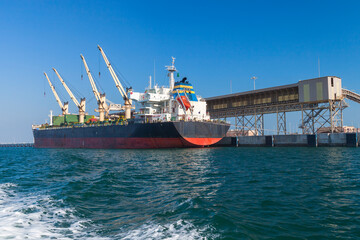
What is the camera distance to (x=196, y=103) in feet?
147

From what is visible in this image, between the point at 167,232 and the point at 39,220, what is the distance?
401 centimetres

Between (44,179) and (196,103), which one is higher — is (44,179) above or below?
below

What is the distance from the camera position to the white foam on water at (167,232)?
21.3 feet

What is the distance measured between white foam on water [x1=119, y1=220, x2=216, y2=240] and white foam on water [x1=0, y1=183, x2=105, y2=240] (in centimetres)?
91

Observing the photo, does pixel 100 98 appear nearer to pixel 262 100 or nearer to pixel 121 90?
pixel 121 90

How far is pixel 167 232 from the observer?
6.79m

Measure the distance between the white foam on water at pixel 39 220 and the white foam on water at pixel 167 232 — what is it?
3.00ft

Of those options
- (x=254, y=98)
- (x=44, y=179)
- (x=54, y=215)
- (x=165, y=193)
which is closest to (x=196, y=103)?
(x=254, y=98)

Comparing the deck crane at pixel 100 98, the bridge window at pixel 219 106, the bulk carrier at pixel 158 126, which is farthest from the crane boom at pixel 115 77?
the bridge window at pixel 219 106

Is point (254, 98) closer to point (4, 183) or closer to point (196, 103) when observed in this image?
point (196, 103)

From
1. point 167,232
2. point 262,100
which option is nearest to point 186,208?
point 167,232

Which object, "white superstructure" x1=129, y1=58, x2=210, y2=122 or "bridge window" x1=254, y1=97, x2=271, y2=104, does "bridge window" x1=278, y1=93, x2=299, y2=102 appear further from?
"white superstructure" x1=129, y1=58, x2=210, y2=122

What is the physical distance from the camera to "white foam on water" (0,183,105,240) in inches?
268

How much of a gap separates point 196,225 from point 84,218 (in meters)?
3.41
